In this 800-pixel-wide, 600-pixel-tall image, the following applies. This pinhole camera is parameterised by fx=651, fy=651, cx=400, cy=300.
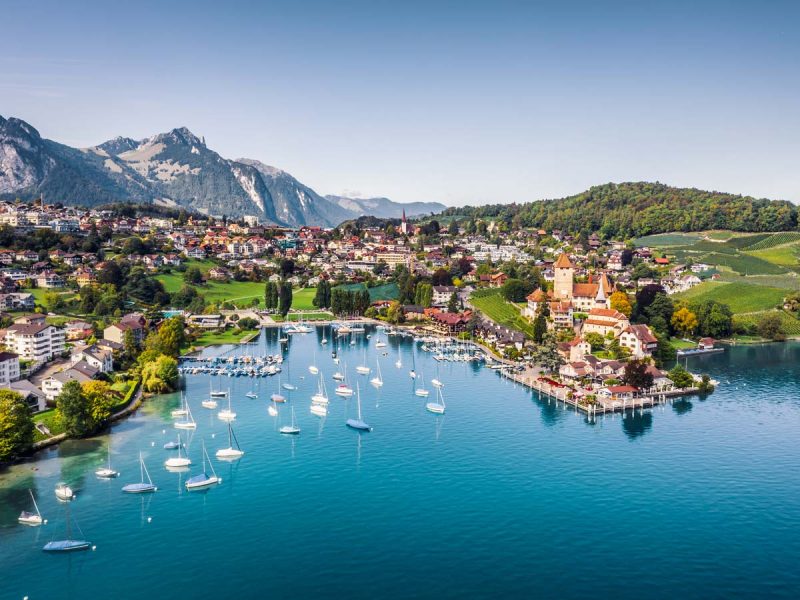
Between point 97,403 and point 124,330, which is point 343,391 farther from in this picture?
point 124,330

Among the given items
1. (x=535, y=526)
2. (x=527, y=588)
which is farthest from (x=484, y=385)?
(x=527, y=588)

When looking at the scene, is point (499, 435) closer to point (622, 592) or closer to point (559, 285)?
point (622, 592)

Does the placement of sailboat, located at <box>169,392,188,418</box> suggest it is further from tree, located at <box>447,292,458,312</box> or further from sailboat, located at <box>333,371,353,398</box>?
tree, located at <box>447,292,458,312</box>

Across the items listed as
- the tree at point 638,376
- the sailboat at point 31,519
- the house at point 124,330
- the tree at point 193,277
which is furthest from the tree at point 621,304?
the sailboat at point 31,519

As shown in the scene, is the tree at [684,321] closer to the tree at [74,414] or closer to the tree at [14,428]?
the tree at [74,414]

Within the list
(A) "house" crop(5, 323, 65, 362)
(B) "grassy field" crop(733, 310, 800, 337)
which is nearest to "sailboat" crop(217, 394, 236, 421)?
(A) "house" crop(5, 323, 65, 362)

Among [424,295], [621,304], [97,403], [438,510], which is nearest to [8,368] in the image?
[97,403]

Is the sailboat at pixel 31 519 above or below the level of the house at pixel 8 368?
below
